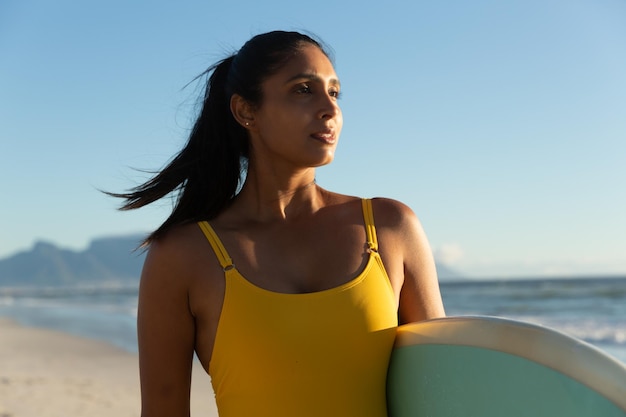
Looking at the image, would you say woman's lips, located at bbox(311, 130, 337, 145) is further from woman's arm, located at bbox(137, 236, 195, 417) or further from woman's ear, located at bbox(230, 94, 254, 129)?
woman's arm, located at bbox(137, 236, 195, 417)

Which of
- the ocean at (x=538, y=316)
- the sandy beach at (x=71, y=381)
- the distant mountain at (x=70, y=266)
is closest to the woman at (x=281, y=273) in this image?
the sandy beach at (x=71, y=381)

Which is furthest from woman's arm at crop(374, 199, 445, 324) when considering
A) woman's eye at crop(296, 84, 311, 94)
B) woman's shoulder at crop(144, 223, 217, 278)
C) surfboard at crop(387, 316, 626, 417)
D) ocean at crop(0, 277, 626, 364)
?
ocean at crop(0, 277, 626, 364)

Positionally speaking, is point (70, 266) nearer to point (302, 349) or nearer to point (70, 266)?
point (70, 266)

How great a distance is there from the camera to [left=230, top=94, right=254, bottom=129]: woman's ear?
2.12 meters

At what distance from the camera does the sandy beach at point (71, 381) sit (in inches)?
238

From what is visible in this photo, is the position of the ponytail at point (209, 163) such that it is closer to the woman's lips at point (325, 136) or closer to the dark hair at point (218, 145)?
the dark hair at point (218, 145)

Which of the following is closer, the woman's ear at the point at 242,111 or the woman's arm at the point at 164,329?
the woman's arm at the point at 164,329

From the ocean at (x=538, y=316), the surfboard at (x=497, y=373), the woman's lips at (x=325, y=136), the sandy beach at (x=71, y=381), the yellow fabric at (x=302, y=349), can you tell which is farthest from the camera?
the ocean at (x=538, y=316)

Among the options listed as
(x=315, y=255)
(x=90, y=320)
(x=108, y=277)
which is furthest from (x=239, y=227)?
(x=108, y=277)

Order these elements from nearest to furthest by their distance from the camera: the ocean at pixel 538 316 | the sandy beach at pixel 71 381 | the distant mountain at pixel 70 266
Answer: the sandy beach at pixel 71 381
the ocean at pixel 538 316
the distant mountain at pixel 70 266

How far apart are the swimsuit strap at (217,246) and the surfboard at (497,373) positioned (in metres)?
0.43

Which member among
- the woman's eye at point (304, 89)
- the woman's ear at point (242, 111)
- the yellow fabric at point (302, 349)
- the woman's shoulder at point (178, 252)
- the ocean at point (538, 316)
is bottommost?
the ocean at point (538, 316)

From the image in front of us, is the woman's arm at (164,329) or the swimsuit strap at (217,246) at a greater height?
the swimsuit strap at (217,246)

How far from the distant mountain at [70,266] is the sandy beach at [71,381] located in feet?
235
